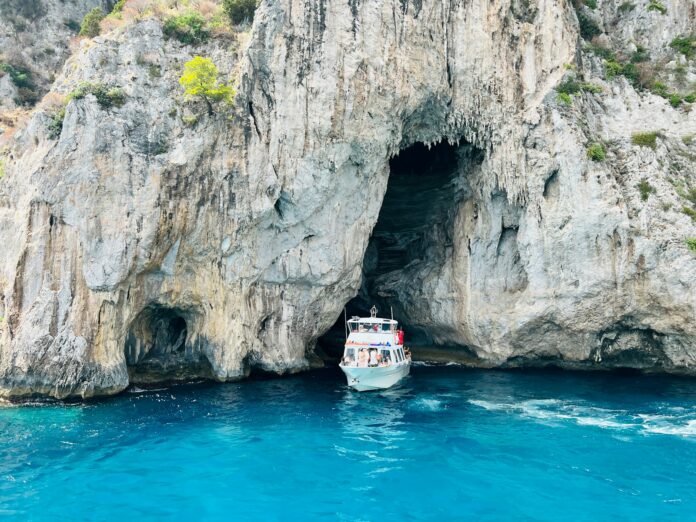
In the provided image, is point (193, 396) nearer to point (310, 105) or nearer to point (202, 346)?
point (202, 346)

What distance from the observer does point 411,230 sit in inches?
1598

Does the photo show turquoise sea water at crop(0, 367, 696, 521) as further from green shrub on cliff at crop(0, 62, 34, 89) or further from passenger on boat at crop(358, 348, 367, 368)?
green shrub on cliff at crop(0, 62, 34, 89)

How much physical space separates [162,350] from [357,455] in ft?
53.8

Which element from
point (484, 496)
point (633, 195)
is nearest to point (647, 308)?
point (633, 195)

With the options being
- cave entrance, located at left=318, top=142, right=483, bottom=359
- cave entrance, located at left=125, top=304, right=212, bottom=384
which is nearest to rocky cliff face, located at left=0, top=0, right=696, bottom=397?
cave entrance, located at left=125, top=304, right=212, bottom=384

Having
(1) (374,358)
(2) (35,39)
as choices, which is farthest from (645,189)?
(2) (35,39)

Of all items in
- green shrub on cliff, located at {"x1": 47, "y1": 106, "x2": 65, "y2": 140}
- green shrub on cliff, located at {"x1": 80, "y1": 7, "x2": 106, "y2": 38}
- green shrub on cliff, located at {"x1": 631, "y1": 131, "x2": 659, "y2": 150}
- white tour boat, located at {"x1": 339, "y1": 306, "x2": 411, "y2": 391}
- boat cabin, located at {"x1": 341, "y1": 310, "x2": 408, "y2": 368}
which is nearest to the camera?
green shrub on cliff, located at {"x1": 47, "y1": 106, "x2": 65, "y2": 140}

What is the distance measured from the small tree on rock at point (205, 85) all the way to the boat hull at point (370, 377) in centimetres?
1532

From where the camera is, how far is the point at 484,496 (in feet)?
52.1

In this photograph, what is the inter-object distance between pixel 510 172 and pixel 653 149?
7872mm

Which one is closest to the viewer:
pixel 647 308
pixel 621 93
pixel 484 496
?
pixel 484 496

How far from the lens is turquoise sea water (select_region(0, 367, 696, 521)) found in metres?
15.4

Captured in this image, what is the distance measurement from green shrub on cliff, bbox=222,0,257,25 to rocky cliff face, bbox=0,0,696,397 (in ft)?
10.9

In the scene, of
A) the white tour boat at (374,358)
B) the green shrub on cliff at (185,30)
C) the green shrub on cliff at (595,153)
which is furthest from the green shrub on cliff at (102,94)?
the green shrub on cliff at (595,153)
